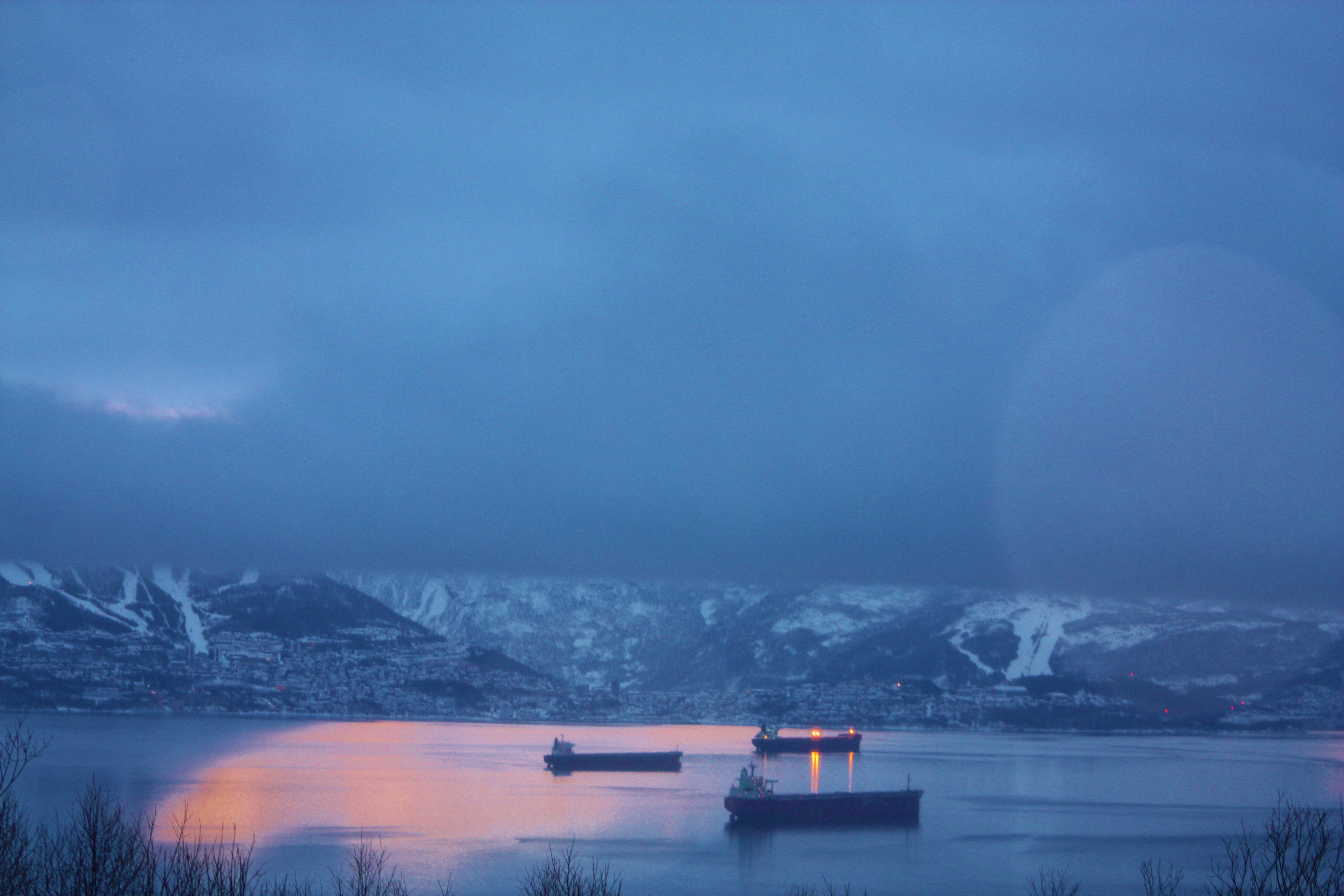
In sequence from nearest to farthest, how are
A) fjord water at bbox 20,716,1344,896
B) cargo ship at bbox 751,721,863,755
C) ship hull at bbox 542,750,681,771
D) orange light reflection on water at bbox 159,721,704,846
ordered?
fjord water at bbox 20,716,1344,896, orange light reflection on water at bbox 159,721,704,846, ship hull at bbox 542,750,681,771, cargo ship at bbox 751,721,863,755

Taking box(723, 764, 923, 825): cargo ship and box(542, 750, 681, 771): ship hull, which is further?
box(542, 750, 681, 771): ship hull

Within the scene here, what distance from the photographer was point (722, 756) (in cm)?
12250

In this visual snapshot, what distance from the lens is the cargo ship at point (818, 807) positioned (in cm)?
6319

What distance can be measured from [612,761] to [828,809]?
38304mm

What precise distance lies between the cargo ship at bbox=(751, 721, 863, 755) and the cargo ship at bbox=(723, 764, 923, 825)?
187 feet

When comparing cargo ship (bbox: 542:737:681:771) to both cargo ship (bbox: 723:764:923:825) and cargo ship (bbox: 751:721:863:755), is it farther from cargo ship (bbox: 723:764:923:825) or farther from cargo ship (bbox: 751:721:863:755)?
cargo ship (bbox: 723:764:923:825)

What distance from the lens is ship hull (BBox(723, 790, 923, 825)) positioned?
207 ft

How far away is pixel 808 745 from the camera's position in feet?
408

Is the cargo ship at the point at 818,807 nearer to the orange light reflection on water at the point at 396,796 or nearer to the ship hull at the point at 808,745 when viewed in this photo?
the orange light reflection on water at the point at 396,796

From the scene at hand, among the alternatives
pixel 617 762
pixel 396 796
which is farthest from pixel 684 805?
pixel 617 762

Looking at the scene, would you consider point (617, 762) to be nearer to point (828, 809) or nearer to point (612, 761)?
point (612, 761)

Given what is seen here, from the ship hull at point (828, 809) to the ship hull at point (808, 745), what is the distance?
56996 millimetres

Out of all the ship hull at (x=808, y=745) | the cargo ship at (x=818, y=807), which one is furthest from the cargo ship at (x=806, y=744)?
the cargo ship at (x=818, y=807)

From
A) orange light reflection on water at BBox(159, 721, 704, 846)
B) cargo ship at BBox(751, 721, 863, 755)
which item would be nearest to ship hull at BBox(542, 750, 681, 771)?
orange light reflection on water at BBox(159, 721, 704, 846)
